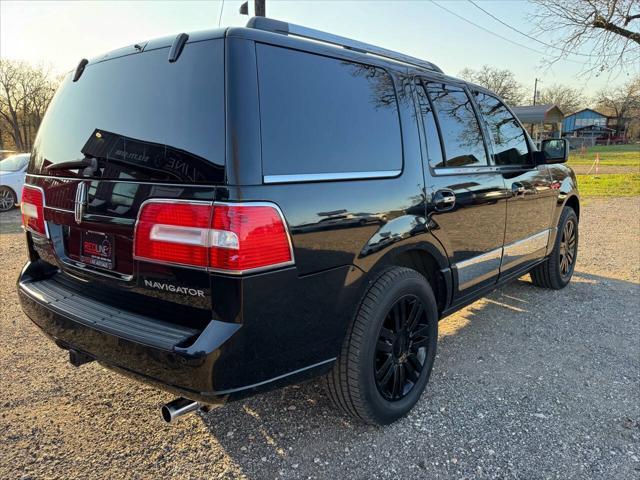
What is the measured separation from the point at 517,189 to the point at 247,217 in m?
2.79

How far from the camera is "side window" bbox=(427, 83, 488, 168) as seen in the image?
3094mm

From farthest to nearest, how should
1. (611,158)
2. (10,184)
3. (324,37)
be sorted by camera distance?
1. (611,158)
2. (10,184)
3. (324,37)

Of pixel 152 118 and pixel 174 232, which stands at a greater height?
pixel 152 118

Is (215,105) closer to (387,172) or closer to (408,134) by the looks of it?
(387,172)

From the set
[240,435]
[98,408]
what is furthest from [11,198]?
[240,435]

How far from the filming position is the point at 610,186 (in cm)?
1641

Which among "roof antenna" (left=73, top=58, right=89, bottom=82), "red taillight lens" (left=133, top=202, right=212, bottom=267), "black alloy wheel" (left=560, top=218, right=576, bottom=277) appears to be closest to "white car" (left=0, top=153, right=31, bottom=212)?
"roof antenna" (left=73, top=58, right=89, bottom=82)

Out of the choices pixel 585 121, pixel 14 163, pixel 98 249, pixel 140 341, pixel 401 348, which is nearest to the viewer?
pixel 140 341

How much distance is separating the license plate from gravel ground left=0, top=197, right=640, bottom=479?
1.00m

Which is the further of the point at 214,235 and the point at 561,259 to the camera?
the point at 561,259

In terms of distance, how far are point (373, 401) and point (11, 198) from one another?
12.5 m

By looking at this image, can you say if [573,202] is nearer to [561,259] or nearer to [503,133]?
[561,259]

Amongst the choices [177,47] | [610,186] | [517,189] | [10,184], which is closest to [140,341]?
[177,47]

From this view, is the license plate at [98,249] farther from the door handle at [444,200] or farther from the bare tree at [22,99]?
the bare tree at [22,99]
